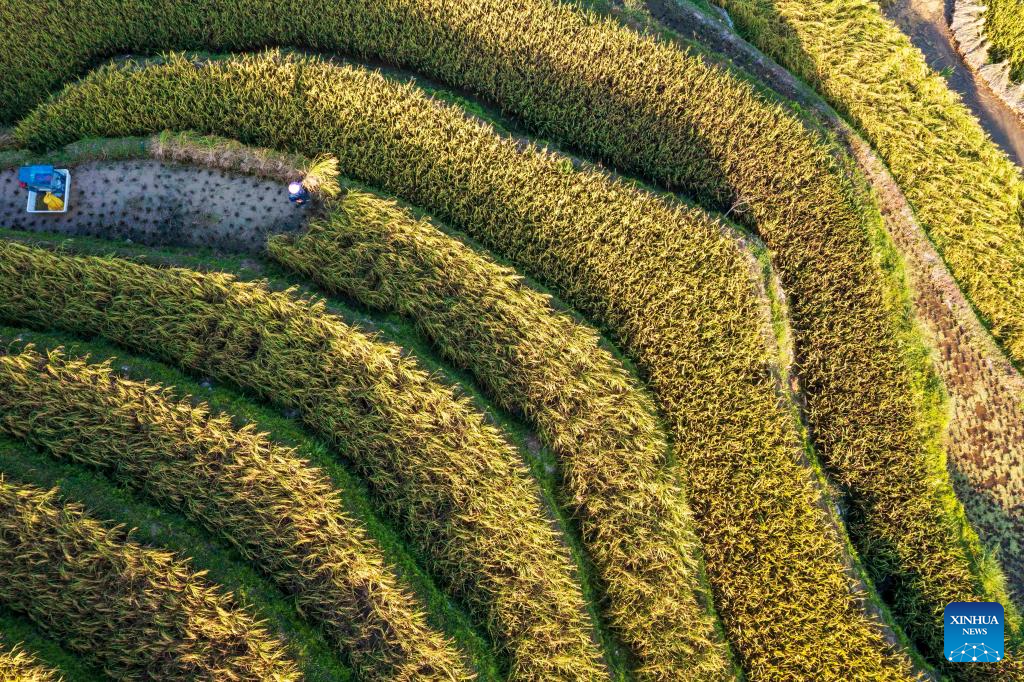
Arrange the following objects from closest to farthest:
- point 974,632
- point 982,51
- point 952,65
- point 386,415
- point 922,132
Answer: point 974,632, point 386,415, point 922,132, point 982,51, point 952,65

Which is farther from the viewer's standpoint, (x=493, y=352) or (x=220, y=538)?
(x=493, y=352)

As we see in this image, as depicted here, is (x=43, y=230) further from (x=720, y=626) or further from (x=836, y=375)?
(x=836, y=375)

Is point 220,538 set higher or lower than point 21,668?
higher

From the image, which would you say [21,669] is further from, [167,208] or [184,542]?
[167,208]

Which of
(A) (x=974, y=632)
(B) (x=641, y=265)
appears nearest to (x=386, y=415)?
(B) (x=641, y=265)

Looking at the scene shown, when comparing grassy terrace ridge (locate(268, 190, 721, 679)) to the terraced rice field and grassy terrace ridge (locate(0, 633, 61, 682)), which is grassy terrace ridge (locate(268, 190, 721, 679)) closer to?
the terraced rice field
